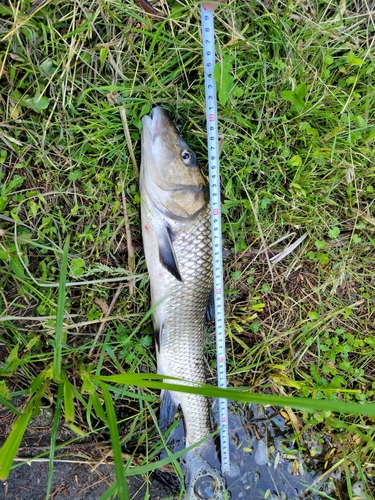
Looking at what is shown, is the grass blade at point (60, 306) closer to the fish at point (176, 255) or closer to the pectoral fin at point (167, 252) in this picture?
the fish at point (176, 255)

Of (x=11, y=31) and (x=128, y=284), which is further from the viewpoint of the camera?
(x=128, y=284)

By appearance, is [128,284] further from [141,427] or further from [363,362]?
[363,362]

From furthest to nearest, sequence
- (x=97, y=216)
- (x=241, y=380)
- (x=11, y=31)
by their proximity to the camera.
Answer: (x=241, y=380) < (x=97, y=216) < (x=11, y=31)

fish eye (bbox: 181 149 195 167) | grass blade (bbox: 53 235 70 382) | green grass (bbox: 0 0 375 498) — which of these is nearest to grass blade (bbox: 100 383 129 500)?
grass blade (bbox: 53 235 70 382)

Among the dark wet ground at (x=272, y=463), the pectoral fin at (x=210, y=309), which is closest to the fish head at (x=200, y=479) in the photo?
the dark wet ground at (x=272, y=463)

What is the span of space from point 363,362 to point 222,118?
1730mm

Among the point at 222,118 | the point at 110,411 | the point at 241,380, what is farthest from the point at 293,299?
the point at 110,411

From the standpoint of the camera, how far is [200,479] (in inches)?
91.2

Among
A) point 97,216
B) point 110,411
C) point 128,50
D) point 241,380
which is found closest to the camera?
point 110,411

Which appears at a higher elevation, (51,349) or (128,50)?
(128,50)

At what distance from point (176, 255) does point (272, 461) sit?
4.84 ft

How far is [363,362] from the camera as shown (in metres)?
2.42

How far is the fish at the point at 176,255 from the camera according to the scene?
194 cm

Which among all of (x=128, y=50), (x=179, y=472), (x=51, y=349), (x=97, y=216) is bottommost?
(x=179, y=472)
